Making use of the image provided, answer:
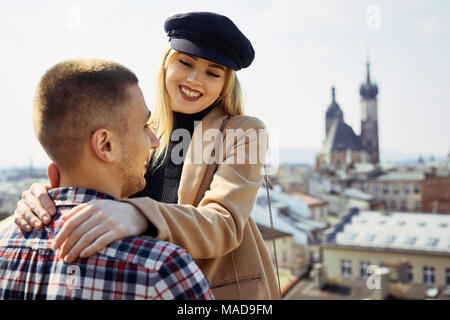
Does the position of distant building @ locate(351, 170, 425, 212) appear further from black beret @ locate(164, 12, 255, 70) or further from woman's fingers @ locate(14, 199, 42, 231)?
woman's fingers @ locate(14, 199, 42, 231)

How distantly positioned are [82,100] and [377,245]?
2685 centimetres

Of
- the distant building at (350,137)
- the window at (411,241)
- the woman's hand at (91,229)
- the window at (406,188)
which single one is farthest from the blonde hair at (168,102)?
the distant building at (350,137)

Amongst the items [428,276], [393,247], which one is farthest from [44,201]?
[428,276]

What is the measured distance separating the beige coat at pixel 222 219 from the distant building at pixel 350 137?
5663 cm

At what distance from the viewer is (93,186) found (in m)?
1.11

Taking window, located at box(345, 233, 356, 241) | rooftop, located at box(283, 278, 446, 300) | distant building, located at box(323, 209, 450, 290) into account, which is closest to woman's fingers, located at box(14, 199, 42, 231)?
rooftop, located at box(283, 278, 446, 300)

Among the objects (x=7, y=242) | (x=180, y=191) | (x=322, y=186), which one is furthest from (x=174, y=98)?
(x=322, y=186)

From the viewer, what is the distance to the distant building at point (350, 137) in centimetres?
6206

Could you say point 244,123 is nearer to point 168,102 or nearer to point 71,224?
point 168,102

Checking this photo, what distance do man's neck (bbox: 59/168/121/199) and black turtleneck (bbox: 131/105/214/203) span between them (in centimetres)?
50

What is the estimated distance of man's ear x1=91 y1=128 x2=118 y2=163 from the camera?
1070mm

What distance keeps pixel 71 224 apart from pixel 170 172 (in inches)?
26.4

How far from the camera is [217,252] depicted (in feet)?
4.24

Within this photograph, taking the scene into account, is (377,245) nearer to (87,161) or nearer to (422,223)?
(422,223)
